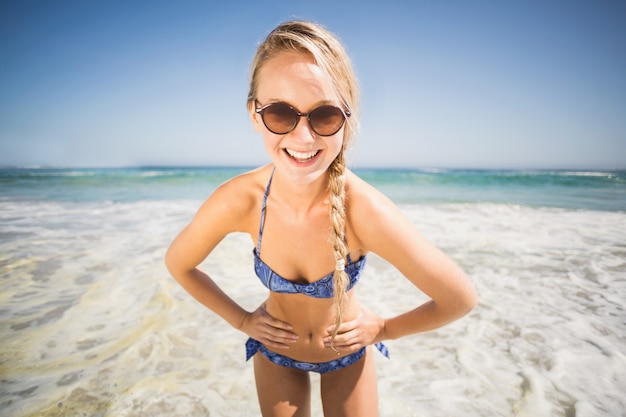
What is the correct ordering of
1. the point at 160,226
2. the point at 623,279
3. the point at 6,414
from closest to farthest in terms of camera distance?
the point at 6,414 → the point at 623,279 → the point at 160,226

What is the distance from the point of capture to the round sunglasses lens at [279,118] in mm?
1467

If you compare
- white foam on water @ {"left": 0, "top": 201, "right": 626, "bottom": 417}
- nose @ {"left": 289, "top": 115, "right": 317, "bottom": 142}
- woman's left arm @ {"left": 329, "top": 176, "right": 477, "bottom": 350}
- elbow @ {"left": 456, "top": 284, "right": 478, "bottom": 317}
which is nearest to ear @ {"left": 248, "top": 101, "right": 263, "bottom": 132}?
nose @ {"left": 289, "top": 115, "right": 317, "bottom": 142}

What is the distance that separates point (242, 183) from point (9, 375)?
2748mm

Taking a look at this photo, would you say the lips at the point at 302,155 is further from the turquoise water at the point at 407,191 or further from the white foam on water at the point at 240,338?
the turquoise water at the point at 407,191

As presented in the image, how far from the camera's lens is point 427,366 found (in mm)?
2896

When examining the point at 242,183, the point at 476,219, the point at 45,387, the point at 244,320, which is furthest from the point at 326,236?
the point at 476,219

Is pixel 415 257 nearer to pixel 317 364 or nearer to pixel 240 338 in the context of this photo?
pixel 317 364

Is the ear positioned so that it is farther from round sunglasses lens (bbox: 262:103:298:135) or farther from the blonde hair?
round sunglasses lens (bbox: 262:103:298:135)

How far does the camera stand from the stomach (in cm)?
185

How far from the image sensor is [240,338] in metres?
3.33

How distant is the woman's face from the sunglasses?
2cm

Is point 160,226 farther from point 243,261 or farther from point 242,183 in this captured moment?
point 242,183

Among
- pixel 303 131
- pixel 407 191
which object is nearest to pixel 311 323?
pixel 303 131

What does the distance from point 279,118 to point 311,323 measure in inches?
47.1
